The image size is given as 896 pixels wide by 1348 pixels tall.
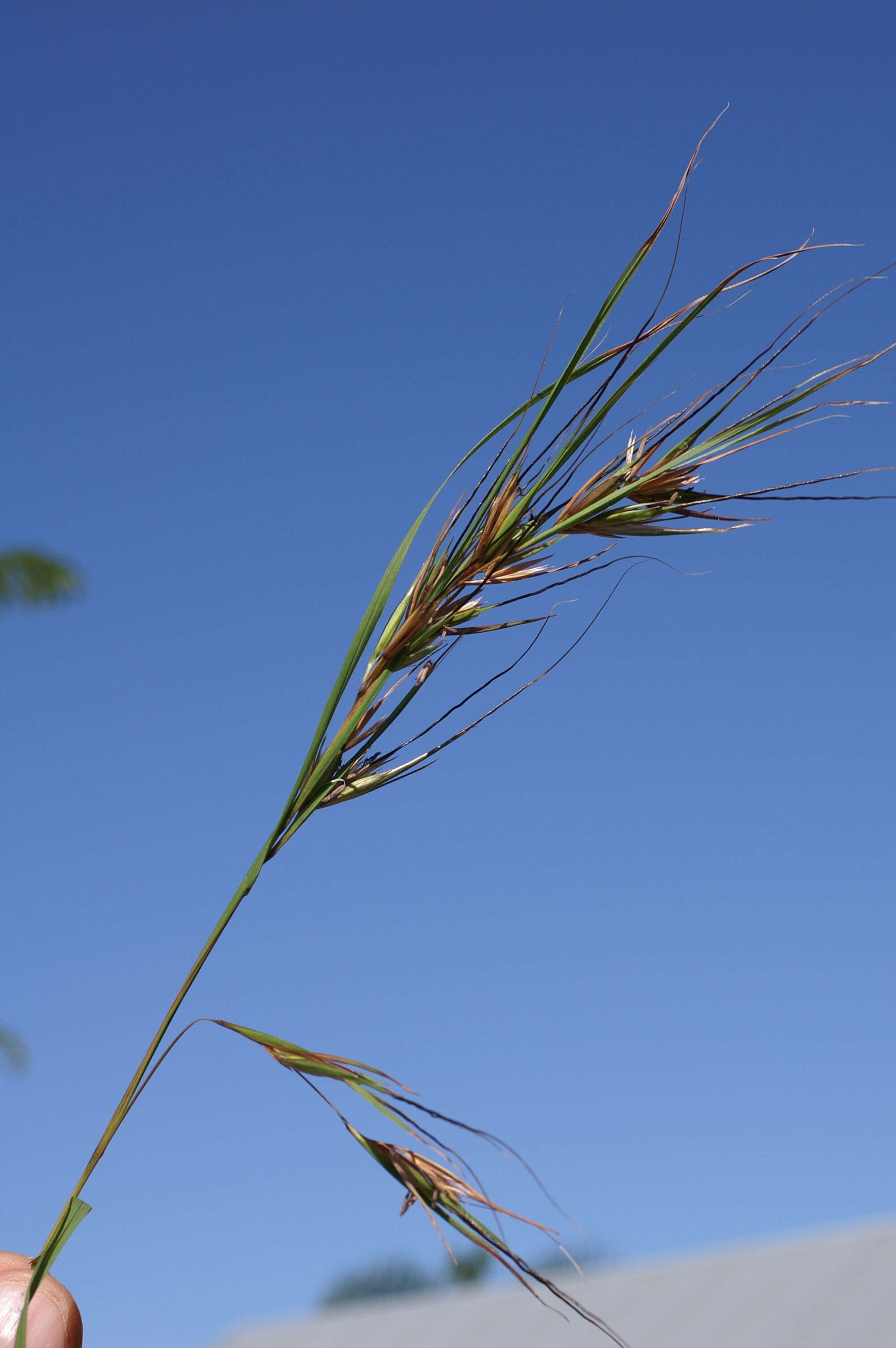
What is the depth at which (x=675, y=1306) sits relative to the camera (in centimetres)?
1647

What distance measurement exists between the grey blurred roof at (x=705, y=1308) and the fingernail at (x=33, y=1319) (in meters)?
13.2

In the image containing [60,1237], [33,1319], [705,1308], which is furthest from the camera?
[705,1308]

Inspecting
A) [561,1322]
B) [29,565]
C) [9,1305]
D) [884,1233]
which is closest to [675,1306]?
[561,1322]

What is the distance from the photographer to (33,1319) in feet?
4.57

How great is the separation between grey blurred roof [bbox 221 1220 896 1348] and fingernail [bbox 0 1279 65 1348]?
43.2 ft

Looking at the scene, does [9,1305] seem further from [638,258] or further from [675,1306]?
[675,1306]

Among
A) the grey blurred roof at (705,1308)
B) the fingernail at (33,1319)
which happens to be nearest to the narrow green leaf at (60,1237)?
the fingernail at (33,1319)

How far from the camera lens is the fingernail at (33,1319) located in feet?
4.50

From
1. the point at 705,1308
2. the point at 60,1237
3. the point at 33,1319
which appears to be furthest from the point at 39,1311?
the point at 705,1308

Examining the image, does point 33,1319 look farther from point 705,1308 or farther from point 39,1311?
point 705,1308

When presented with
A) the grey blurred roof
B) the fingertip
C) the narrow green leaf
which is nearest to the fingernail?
the fingertip

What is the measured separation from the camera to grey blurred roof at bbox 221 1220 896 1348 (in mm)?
13695

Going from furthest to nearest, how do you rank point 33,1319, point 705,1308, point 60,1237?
point 705,1308, point 33,1319, point 60,1237

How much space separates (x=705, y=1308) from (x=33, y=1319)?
656 inches
